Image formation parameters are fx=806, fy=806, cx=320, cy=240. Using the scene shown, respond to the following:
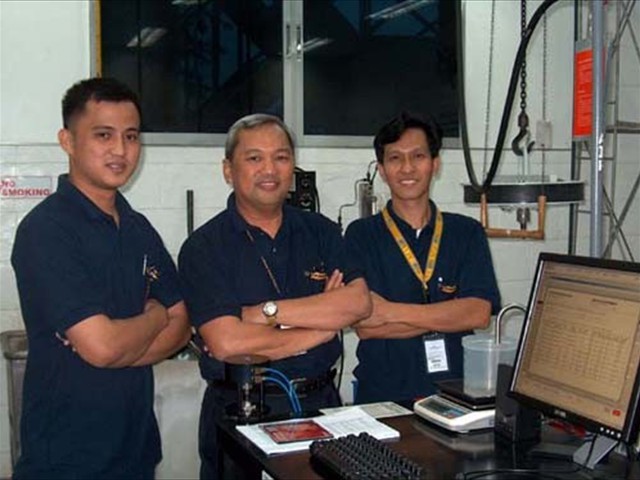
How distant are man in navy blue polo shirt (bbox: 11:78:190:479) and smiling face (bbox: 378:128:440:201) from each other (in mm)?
909

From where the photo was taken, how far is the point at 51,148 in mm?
3844

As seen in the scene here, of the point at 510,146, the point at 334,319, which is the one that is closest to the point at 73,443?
the point at 334,319

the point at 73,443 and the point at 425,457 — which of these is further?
the point at 73,443

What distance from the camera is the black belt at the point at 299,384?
2322 millimetres

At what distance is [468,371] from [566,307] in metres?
0.44

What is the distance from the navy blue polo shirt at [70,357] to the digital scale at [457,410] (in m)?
0.79

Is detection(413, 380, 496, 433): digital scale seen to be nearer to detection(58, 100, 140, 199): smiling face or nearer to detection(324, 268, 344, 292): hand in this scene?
detection(324, 268, 344, 292): hand

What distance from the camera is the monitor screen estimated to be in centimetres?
155

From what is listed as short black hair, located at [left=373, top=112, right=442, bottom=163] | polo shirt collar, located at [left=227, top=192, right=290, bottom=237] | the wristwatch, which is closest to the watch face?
the wristwatch

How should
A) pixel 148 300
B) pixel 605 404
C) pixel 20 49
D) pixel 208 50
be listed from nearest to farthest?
pixel 605 404 < pixel 148 300 < pixel 20 49 < pixel 208 50

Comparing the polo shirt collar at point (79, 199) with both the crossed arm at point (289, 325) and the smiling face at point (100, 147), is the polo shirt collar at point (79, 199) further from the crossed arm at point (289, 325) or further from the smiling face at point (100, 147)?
the crossed arm at point (289, 325)

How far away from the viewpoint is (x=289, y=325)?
2365 millimetres

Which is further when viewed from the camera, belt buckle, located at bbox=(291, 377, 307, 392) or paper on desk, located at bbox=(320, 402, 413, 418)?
belt buckle, located at bbox=(291, 377, 307, 392)

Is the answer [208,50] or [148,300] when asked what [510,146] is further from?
[148,300]
